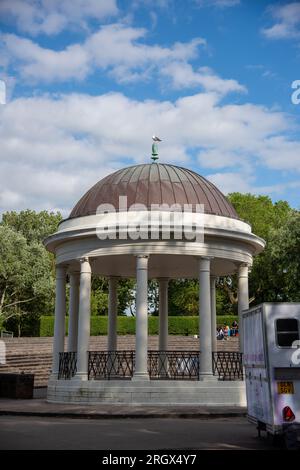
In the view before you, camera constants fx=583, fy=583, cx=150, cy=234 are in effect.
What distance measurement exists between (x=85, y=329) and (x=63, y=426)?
744 centimetres

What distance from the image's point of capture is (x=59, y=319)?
82.3ft

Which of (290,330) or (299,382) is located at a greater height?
(290,330)

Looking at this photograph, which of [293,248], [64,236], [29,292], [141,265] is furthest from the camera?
[29,292]

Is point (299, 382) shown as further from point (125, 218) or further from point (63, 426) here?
point (125, 218)

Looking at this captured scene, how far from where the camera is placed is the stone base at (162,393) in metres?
21.0

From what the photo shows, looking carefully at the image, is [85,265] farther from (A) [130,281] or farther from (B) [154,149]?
(A) [130,281]

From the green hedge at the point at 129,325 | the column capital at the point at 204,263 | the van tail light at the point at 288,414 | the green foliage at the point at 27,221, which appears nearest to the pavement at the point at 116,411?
the column capital at the point at 204,263

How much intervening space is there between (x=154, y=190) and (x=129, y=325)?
27.6 meters

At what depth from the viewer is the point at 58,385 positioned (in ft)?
75.3

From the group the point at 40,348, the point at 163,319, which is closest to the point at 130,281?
the point at 40,348

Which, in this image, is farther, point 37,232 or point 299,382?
point 37,232

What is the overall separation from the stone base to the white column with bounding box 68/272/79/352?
4.64 m

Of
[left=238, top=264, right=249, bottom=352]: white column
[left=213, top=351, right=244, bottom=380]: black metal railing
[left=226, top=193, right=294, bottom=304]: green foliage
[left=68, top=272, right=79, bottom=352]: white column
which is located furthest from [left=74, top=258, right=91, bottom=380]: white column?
[left=226, top=193, right=294, bottom=304]: green foliage
